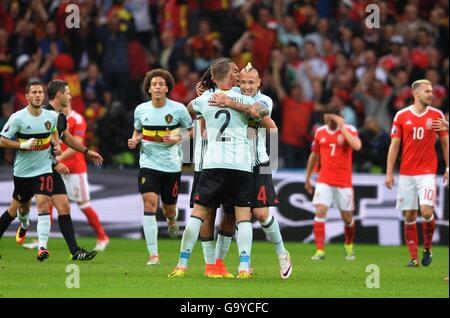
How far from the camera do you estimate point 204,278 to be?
13.1 metres

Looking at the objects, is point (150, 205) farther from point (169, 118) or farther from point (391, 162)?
point (391, 162)

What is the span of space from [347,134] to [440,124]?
99.1 inches

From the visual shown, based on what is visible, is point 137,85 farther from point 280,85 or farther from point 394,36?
point 394,36

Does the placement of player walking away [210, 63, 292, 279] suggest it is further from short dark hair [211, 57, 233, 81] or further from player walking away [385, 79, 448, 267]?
player walking away [385, 79, 448, 267]

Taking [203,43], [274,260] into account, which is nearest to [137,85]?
[203,43]

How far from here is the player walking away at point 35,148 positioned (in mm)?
15625

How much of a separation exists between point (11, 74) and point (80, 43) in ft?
5.54

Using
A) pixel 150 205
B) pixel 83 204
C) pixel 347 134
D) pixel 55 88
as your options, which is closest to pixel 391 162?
pixel 347 134

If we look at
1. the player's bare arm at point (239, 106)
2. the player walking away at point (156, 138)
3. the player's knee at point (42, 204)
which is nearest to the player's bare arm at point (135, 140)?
the player walking away at point (156, 138)

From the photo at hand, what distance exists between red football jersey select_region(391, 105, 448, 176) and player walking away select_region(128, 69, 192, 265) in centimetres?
324

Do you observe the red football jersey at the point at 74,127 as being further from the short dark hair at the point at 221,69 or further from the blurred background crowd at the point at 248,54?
the short dark hair at the point at 221,69

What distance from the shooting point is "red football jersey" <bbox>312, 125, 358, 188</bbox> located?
18.9 m

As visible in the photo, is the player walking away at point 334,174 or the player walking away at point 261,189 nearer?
the player walking away at point 261,189

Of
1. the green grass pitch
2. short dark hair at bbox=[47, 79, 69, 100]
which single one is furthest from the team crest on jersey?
the green grass pitch
